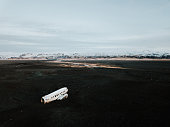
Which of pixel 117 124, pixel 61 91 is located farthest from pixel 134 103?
pixel 61 91

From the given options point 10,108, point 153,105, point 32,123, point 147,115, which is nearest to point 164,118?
point 147,115

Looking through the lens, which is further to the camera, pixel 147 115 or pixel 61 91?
pixel 61 91

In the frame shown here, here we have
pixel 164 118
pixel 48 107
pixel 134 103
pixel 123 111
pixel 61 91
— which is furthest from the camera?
pixel 61 91

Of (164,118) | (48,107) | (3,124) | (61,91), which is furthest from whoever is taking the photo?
(61,91)

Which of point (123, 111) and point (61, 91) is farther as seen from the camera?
point (61, 91)

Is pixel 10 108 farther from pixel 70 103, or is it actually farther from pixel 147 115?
pixel 147 115

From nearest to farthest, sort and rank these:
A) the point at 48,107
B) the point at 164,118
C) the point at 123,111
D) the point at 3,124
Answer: the point at 3,124 < the point at 164,118 < the point at 123,111 < the point at 48,107

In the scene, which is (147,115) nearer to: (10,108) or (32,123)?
(32,123)

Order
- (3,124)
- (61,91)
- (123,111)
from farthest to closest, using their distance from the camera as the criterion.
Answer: (61,91) < (123,111) < (3,124)
